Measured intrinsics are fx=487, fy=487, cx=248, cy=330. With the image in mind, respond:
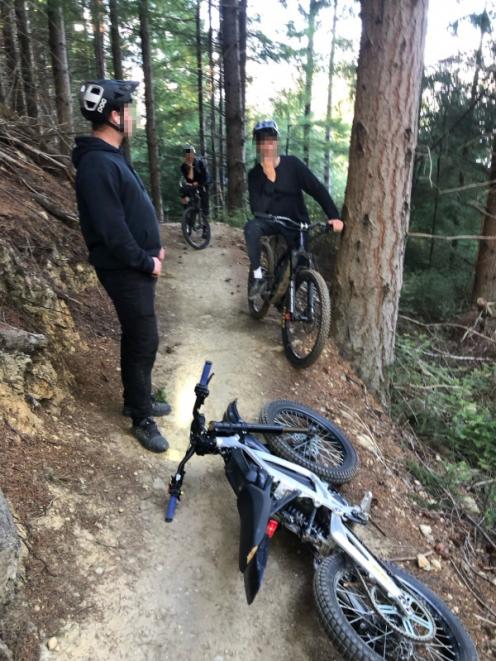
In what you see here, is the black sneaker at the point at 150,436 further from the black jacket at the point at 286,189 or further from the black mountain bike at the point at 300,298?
the black jacket at the point at 286,189

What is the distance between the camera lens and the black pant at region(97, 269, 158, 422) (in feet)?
11.2

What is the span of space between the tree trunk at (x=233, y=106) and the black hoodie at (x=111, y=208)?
10.1m

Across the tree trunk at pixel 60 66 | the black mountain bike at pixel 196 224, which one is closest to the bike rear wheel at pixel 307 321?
the black mountain bike at pixel 196 224

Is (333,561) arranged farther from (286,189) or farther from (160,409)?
(286,189)

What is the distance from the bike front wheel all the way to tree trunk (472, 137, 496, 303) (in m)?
7.37

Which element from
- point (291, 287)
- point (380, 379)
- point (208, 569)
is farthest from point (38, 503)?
point (380, 379)

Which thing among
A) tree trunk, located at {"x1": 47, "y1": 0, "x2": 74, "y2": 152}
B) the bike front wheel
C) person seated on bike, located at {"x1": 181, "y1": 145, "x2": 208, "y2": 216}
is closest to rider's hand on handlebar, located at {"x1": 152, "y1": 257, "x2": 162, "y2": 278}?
the bike front wheel

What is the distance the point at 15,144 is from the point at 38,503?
6139 mm

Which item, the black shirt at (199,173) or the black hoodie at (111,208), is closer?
the black hoodie at (111,208)

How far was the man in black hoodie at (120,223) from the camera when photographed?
3.09m

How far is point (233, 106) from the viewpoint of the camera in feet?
40.4

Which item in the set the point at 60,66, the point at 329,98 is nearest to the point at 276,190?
the point at 60,66

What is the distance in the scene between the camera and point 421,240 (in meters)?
10.4

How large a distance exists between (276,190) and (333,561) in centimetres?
403
